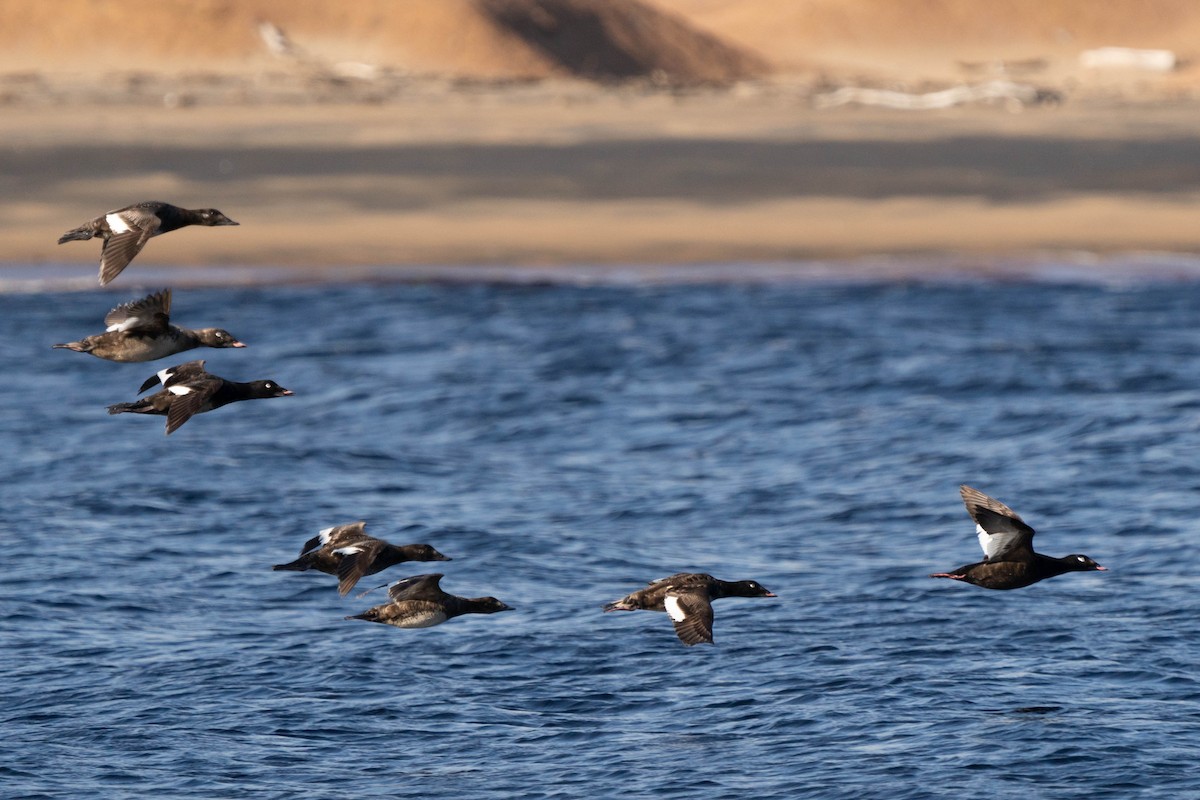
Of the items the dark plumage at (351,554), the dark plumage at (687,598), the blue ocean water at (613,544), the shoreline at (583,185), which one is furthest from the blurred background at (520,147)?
the dark plumage at (351,554)

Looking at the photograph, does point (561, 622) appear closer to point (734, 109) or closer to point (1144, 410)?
point (1144, 410)

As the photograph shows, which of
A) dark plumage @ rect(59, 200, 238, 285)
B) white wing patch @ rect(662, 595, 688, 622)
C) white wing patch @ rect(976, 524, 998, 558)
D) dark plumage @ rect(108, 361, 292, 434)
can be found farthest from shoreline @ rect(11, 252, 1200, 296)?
white wing patch @ rect(662, 595, 688, 622)

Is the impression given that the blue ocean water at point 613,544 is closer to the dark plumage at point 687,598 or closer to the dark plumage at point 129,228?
the dark plumage at point 687,598

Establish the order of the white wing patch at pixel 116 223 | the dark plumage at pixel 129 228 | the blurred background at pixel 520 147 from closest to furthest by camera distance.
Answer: the dark plumage at pixel 129 228, the white wing patch at pixel 116 223, the blurred background at pixel 520 147

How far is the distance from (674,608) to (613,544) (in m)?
8.07

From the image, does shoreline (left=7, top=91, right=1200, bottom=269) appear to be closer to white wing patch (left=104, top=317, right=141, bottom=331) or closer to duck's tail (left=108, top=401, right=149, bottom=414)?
duck's tail (left=108, top=401, right=149, bottom=414)

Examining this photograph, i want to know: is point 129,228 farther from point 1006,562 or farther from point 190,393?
point 1006,562

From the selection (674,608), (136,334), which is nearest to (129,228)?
(136,334)

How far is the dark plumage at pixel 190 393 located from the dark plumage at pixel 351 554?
141cm

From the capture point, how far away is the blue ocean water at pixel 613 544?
1709cm

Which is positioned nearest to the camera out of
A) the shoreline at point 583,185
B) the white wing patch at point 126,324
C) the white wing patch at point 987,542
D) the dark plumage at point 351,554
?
the dark plumage at point 351,554

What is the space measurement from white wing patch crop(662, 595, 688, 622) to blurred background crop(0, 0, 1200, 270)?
2781cm

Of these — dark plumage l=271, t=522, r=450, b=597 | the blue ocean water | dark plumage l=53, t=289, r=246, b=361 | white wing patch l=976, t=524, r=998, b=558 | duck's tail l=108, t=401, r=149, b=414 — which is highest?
dark plumage l=53, t=289, r=246, b=361

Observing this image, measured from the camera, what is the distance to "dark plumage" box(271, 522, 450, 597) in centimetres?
1534
